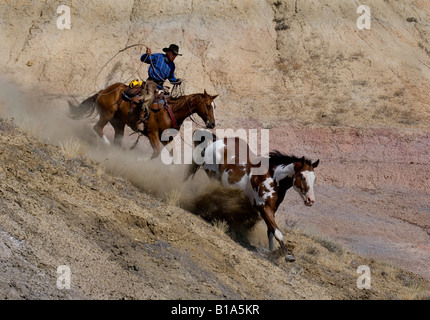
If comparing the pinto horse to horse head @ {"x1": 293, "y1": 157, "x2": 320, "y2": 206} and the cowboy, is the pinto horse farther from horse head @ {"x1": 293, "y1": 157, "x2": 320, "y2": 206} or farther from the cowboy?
the cowboy

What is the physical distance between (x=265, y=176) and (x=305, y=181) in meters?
1.12

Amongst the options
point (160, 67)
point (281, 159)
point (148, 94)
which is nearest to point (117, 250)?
point (281, 159)

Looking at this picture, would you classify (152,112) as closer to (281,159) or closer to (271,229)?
(281,159)

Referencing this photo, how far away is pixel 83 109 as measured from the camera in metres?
15.9

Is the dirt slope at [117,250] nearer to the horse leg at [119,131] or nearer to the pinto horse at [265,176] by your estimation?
the pinto horse at [265,176]

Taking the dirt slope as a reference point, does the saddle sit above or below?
above

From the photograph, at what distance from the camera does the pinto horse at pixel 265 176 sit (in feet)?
34.4

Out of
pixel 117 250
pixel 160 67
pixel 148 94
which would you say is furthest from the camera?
pixel 160 67

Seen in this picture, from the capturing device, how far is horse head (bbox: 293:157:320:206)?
1015 cm

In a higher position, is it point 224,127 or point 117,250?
point 224,127

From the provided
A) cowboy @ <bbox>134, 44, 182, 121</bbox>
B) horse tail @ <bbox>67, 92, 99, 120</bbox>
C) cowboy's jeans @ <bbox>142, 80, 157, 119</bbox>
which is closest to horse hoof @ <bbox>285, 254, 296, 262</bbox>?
cowboy's jeans @ <bbox>142, 80, 157, 119</bbox>

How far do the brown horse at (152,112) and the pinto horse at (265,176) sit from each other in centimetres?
153

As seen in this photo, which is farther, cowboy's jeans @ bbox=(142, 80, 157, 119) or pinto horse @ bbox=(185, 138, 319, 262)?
cowboy's jeans @ bbox=(142, 80, 157, 119)

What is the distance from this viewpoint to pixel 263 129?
945 inches
